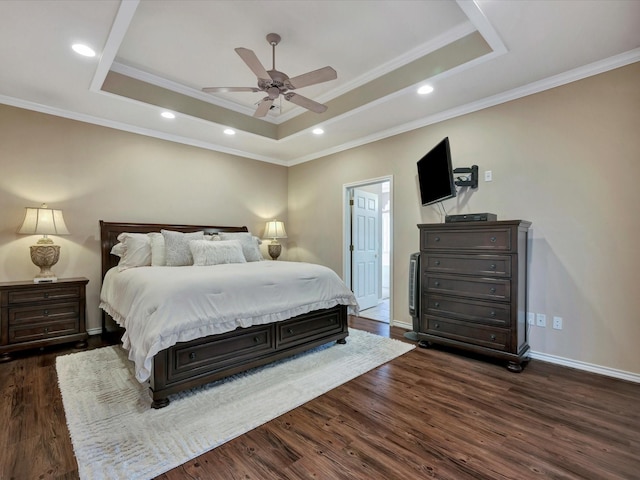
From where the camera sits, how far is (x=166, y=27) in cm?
270

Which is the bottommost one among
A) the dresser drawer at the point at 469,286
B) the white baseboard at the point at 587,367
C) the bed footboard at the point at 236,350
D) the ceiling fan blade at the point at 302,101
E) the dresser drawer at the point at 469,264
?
the white baseboard at the point at 587,367

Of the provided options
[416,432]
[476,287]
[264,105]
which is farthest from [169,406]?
[476,287]

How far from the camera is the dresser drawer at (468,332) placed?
9.48 feet

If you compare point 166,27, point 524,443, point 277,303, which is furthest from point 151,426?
point 166,27

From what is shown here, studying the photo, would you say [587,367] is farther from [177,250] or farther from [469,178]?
[177,250]

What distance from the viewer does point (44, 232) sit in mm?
3277

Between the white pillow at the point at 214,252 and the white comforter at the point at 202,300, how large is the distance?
699 mm

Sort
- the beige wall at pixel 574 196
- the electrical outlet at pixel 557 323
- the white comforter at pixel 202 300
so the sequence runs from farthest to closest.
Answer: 1. the electrical outlet at pixel 557 323
2. the beige wall at pixel 574 196
3. the white comforter at pixel 202 300

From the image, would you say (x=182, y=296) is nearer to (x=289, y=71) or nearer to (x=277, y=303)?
(x=277, y=303)

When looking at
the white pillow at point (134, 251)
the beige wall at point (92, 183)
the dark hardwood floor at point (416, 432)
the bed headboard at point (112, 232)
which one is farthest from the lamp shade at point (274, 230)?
the dark hardwood floor at point (416, 432)

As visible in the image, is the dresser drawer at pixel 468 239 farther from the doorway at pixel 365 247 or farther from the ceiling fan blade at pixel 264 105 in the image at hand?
the ceiling fan blade at pixel 264 105

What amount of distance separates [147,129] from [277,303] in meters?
3.22

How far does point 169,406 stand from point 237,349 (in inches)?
24.5

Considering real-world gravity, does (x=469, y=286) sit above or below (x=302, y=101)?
below
